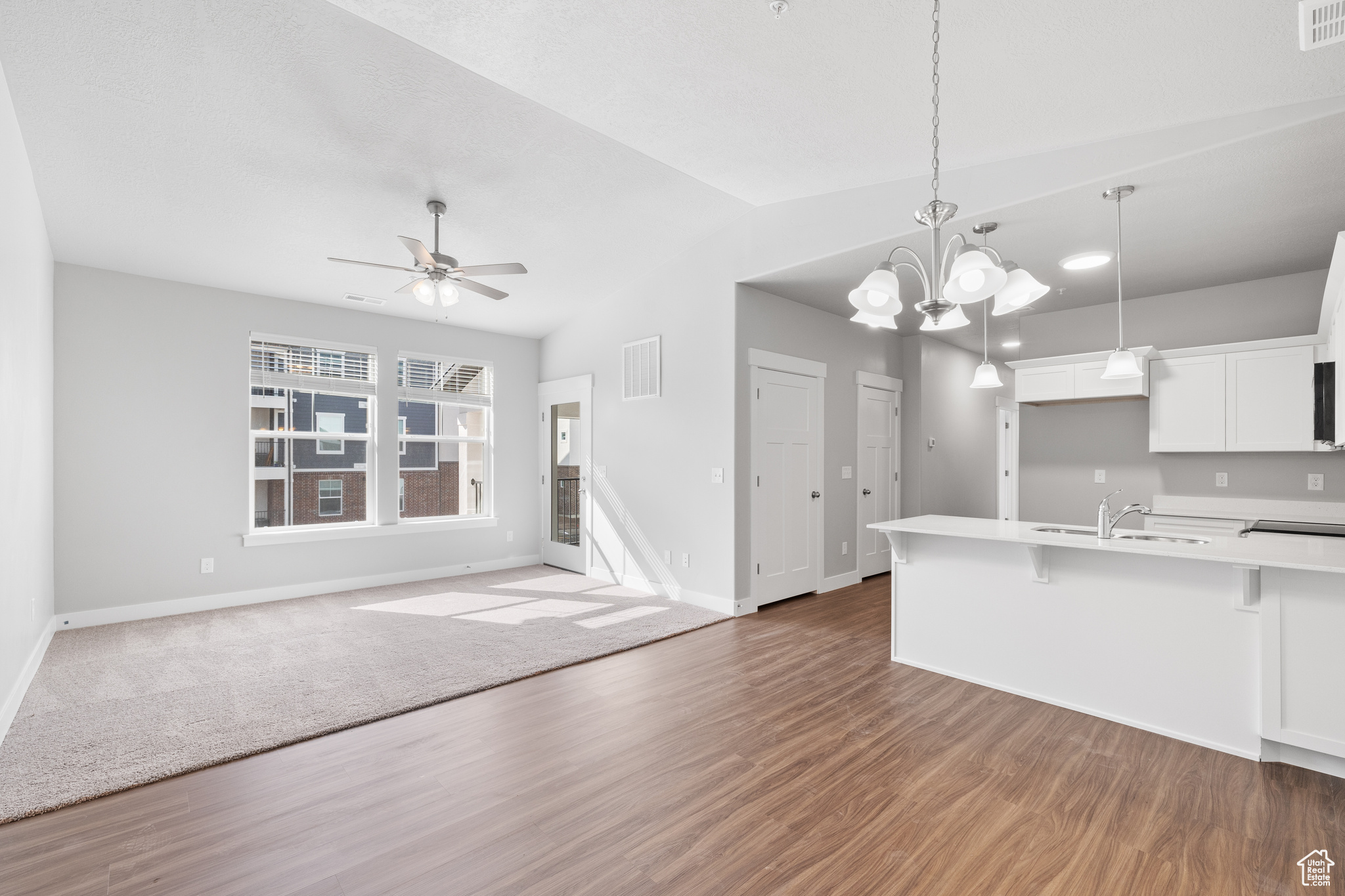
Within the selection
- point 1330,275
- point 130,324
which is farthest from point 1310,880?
point 130,324

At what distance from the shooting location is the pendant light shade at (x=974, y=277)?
188 centimetres

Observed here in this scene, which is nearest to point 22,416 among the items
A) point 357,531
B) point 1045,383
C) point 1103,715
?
point 357,531

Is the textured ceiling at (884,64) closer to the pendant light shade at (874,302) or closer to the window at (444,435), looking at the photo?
the pendant light shade at (874,302)

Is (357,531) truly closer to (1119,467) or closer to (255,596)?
(255,596)

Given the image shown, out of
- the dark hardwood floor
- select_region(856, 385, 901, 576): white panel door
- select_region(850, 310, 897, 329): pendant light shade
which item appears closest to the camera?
the dark hardwood floor

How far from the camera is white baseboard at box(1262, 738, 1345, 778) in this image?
242 centimetres

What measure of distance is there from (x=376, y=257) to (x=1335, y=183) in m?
5.98

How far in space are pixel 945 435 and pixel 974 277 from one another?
5.62m

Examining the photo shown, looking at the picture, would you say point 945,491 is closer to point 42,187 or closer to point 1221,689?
point 1221,689

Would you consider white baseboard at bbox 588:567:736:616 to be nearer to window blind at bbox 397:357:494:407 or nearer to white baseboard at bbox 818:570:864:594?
white baseboard at bbox 818:570:864:594

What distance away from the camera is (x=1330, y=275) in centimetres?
305

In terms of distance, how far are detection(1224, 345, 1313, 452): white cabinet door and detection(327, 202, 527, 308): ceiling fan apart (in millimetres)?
4943

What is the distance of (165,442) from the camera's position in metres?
4.88

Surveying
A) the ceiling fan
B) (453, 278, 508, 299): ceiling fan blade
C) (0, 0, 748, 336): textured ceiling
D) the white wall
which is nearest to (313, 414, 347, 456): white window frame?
(0, 0, 748, 336): textured ceiling
